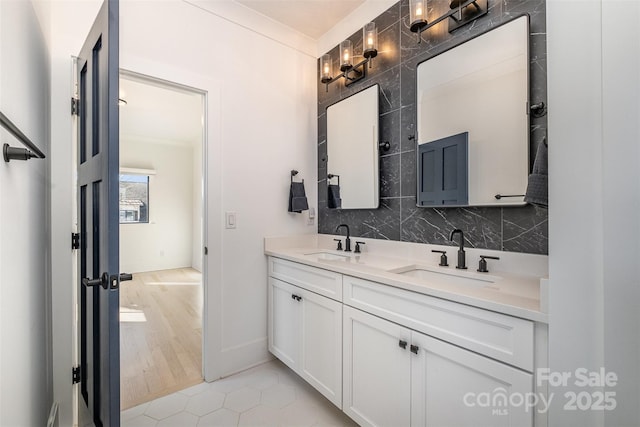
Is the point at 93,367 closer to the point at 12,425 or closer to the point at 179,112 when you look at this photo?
the point at 12,425

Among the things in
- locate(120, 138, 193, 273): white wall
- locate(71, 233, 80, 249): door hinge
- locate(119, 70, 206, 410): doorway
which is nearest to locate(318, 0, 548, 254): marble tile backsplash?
locate(119, 70, 206, 410): doorway

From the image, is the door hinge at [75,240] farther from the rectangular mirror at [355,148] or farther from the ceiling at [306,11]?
the ceiling at [306,11]

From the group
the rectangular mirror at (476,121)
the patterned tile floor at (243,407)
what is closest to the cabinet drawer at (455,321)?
the rectangular mirror at (476,121)

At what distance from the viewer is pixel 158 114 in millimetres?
4113

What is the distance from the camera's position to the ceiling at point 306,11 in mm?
2107

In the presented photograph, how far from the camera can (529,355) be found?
2.97 feet

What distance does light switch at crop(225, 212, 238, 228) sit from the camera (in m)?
2.11

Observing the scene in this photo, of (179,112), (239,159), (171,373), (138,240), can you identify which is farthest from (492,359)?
(138,240)

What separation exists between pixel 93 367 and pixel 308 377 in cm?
114

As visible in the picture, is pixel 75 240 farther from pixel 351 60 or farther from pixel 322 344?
pixel 351 60

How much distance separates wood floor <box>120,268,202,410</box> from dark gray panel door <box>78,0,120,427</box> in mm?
440

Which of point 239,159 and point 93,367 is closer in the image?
point 93,367

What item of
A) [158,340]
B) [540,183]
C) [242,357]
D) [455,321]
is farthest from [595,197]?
[158,340]

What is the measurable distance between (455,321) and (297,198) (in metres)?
1.55
